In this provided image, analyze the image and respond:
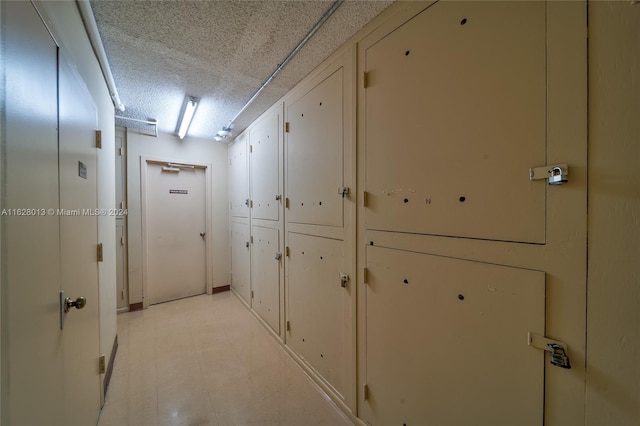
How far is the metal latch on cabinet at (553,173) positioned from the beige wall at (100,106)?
6.76 ft

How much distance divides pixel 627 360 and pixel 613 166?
0.62m

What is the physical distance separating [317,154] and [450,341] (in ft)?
5.18

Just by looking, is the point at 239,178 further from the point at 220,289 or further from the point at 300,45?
the point at 300,45

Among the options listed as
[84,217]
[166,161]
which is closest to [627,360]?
[84,217]

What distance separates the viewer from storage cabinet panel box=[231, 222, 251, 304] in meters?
3.55

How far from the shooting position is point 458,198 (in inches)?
44.3

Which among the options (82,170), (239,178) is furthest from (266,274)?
(82,170)

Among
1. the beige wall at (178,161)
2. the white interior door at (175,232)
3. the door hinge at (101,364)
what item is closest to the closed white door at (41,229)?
the door hinge at (101,364)

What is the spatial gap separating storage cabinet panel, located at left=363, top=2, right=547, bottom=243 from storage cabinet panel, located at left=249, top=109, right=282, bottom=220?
1.40 metres

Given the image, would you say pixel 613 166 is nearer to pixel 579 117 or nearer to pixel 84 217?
pixel 579 117

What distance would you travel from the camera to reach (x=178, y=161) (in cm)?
390

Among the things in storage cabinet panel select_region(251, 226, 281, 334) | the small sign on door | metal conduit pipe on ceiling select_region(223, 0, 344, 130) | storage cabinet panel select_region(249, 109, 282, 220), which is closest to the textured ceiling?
metal conduit pipe on ceiling select_region(223, 0, 344, 130)

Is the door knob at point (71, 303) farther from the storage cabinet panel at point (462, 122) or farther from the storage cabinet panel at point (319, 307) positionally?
the storage cabinet panel at point (462, 122)

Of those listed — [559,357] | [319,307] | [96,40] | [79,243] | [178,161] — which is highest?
[96,40]
